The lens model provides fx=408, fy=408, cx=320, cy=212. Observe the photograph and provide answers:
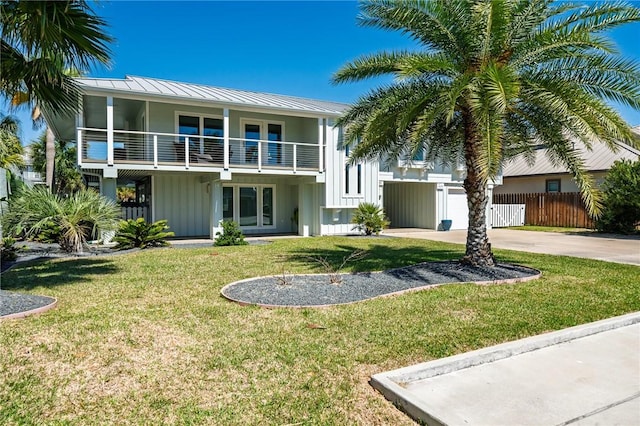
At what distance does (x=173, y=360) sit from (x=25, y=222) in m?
9.68

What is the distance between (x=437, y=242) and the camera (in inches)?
615

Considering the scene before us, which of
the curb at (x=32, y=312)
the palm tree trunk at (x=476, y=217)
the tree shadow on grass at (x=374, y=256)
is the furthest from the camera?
the tree shadow on grass at (x=374, y=256)

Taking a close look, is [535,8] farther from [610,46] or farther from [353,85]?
[353,85]

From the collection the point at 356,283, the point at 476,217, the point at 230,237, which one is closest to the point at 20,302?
the point at 356,283

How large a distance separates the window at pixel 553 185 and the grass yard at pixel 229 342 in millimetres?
19724

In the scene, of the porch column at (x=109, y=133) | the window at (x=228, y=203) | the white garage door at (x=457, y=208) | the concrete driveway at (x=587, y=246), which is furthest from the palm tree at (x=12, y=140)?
the concrete driveway at (x=587, y=246)

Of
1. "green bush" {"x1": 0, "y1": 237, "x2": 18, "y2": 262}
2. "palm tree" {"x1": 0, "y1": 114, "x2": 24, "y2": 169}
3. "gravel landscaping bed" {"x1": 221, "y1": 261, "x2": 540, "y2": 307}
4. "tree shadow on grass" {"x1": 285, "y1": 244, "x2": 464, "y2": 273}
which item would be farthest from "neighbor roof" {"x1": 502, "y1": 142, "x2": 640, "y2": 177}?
"palm tree" {"x1": 0, "y1": 114, "x2": 24, "y2": 169}

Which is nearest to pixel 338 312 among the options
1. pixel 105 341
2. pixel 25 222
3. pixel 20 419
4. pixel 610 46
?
pixel 105 341

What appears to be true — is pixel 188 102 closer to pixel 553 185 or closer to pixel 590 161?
pixel 553 185

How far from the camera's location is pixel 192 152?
16422mm

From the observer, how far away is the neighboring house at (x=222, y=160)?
15047mm

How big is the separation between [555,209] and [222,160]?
18.8 metres

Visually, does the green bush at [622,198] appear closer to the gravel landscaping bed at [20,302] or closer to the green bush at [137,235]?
the green bush at [137,235]

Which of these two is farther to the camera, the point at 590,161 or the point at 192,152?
the point at 590,161
